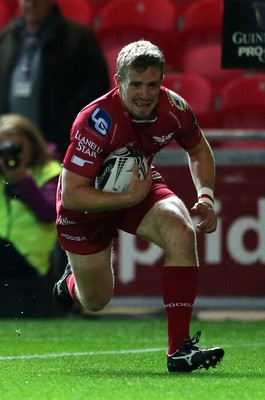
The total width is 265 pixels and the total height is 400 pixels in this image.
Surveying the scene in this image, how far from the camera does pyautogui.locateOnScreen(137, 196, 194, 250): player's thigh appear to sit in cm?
648

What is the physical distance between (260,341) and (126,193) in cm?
239

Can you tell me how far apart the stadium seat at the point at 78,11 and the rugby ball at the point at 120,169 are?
5.48 metres

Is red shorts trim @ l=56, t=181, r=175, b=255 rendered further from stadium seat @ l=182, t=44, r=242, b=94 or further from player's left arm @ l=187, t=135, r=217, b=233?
stadium seat @ l=182, t=44, r=242, b=94

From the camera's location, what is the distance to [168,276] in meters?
6.48

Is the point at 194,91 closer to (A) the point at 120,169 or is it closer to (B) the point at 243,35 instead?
(B) the point at 243,35

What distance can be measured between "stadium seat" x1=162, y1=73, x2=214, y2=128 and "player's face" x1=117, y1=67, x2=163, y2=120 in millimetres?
4625

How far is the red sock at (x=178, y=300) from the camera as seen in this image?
6.46 meters

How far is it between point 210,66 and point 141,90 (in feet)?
17.8

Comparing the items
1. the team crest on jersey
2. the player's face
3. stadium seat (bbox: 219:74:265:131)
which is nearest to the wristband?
the team crest on jersey

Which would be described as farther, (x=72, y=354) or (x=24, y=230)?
(x=24, y=230)

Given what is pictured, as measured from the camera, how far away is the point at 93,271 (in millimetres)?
7109

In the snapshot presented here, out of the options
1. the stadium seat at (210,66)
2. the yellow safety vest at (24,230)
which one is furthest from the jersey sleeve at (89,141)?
the stadium seat at (210,66)

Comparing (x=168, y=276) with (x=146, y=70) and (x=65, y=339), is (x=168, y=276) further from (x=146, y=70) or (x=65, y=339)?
(x=65, y=339)

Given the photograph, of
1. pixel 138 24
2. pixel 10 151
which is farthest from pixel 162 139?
pixel 138 24
